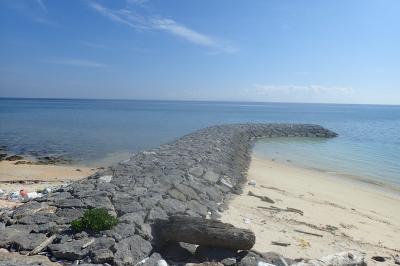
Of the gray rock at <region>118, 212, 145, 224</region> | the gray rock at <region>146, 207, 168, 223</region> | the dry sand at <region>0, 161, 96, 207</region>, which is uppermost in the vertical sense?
the gray rock at <region>118, 212, 145, 224</region>

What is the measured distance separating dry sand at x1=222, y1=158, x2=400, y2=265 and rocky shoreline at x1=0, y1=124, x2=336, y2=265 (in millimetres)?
994

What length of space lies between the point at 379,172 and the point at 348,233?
11.8m

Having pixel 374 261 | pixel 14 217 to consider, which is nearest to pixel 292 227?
pixel 374 261

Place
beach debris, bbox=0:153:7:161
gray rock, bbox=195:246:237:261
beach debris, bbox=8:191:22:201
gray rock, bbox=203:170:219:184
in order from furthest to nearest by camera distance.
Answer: beach debris, bbox=0:153:7:161
gray rock, bbox=203:170:219:184
beach debris, bbox=8:191:22:201
gray rock, bbox=195:246:237:261

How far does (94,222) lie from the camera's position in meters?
6.55

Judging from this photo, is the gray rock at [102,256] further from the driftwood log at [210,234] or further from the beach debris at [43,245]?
the driftwood log at [210,234]

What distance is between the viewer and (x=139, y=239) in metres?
6.46

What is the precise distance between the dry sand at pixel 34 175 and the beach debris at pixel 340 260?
9223 millimetres

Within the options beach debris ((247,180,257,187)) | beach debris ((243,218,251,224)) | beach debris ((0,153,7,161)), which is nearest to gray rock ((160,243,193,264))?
beach debris ((243,218,251,224))

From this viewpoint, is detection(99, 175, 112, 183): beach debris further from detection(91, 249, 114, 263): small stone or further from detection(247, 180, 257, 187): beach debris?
detection(247, 180, 257, 187): beach debris

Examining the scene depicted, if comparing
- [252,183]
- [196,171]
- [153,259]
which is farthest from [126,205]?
[252,183]

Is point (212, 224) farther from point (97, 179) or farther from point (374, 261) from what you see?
point (97, 179)

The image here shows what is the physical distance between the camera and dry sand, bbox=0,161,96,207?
1320cm

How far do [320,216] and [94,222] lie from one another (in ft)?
22.1
